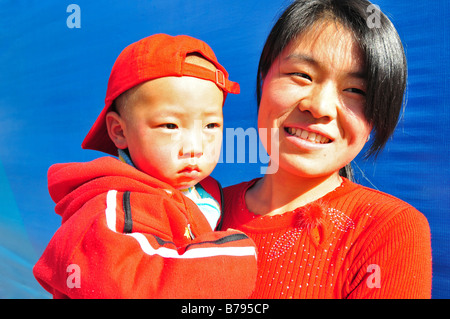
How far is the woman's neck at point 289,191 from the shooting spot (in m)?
1.54

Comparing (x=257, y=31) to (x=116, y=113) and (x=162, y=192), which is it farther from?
(x=162, y=192)

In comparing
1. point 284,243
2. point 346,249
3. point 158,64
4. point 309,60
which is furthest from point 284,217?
point 158,64

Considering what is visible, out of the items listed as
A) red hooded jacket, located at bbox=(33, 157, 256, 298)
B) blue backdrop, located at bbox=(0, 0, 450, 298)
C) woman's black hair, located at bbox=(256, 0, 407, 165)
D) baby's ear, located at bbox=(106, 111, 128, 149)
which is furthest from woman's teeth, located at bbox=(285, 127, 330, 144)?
blue backdrop, located at bbox=(0, 0, 450, 298)

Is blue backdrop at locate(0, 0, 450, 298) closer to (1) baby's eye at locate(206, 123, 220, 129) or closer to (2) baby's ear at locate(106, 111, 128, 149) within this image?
(1) baby's eye at locate(206, 123, 220, 129)

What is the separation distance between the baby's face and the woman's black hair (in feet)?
1.05

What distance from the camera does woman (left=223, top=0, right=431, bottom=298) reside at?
49.5 inches

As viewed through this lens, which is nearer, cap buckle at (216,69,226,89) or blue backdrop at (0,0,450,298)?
cap buckle at (216,69,226,89)

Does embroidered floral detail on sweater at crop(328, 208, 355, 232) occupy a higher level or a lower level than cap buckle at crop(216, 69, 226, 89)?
lower

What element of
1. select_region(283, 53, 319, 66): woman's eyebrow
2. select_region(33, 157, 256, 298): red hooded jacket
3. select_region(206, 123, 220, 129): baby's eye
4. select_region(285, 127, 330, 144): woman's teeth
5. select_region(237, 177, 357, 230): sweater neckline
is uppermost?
select_region(283, 53, 319, 66): woman's eyebrow

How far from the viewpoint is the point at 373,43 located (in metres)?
1.35

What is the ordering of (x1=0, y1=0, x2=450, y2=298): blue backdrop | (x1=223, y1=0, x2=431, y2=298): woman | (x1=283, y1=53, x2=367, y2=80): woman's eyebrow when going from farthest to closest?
(x1=0, y1=0, x2=450, y2=298): blue backdrop
(x1=283, y1=53, x2=367, y2=80): woman's eyebrow
(x1=223, y1=0, x2=431, y2=298): woman

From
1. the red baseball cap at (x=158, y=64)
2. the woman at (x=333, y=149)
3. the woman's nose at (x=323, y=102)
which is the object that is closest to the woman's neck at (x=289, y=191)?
the woman at (x=333, y=149)

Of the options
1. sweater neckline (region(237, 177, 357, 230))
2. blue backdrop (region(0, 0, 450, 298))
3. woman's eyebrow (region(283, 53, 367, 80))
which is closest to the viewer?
woman's eyebrow (region(283, 53, 367, 80))

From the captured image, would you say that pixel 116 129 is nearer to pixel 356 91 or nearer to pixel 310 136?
pixel 310 136
